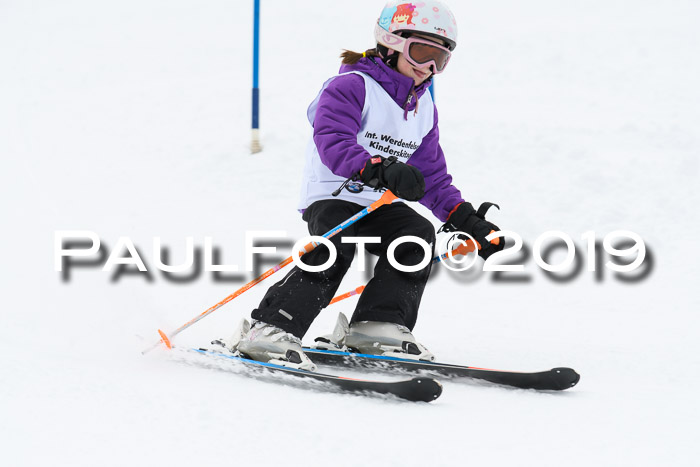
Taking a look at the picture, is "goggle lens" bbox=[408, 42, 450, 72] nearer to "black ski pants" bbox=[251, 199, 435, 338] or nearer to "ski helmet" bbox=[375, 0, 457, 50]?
"ski helmet" bbox=[375, 0, 457, 50]

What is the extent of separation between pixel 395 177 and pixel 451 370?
90cm

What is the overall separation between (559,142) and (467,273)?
2.93 metres

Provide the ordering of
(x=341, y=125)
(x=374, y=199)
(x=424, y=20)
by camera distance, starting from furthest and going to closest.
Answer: (x=374, y=199)
(x=424, y=20)
(x=341, y=125)

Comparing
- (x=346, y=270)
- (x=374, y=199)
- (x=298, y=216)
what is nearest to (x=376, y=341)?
(x=346, y=270)

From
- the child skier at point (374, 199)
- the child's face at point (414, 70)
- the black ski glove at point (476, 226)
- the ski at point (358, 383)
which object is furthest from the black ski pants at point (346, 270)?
the child's face at point (414, 70)

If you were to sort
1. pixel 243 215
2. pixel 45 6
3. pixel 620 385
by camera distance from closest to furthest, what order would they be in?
pixel 620 385 < pixel 243 215 < pixel 45 6

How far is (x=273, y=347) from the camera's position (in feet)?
11.2

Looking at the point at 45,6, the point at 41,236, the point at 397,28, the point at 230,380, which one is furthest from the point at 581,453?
the point at 45,6

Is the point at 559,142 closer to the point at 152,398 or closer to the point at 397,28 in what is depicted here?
the point at 397,28

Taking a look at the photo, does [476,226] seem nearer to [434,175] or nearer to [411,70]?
[434,175]

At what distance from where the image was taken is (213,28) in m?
12.9

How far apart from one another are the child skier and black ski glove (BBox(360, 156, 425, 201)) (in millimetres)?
156

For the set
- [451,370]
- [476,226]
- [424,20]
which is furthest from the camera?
[476,226]

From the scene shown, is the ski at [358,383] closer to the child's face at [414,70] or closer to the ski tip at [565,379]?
the ski tip at [565,379]
